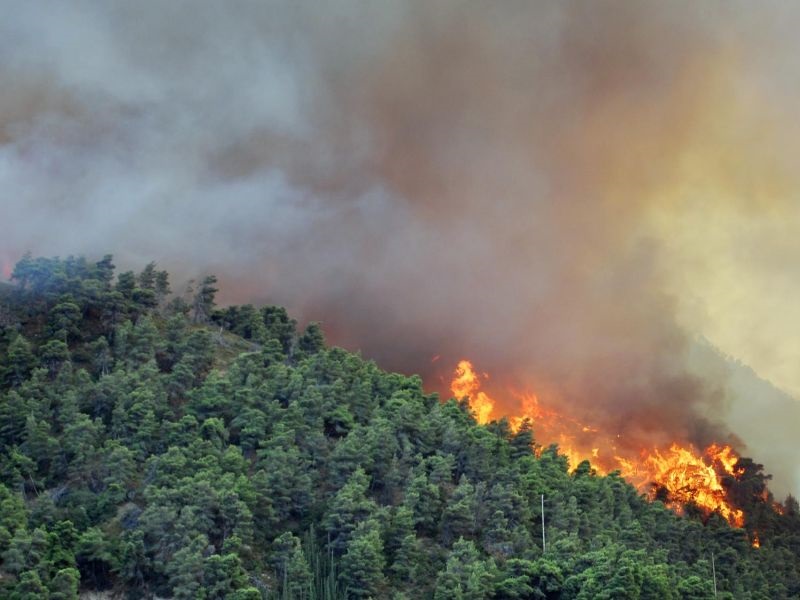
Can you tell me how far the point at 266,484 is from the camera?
4055 inches

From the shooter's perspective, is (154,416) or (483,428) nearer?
(154,416)

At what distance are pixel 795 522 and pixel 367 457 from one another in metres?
91.3

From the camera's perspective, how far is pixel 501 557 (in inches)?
4149

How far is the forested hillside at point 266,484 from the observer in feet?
308

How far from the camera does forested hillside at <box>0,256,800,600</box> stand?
94000 millimetres

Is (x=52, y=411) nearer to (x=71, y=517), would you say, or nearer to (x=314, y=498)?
(x=71, y=517)

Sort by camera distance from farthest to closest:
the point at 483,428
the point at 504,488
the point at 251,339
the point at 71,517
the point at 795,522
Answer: the point at 795,522
the point at 251,339
the point at 483,428
the point at 504,488
the point at 71,517

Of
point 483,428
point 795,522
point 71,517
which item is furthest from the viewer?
point 795,522

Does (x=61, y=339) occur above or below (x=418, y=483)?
above

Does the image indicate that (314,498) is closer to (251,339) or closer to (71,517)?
(71,517)

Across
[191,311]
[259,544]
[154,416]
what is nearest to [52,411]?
[154,416]

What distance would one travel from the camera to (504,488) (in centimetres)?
11475

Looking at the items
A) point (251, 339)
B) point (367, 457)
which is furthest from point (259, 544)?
point (251, 339)

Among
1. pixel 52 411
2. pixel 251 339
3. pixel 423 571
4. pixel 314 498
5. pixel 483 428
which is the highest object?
pixel 251 339
